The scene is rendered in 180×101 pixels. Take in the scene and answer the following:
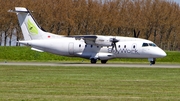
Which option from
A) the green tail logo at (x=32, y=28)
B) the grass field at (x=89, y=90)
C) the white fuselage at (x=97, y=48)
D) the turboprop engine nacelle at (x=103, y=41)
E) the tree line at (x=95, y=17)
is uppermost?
the tree line at (x=95, y=17)

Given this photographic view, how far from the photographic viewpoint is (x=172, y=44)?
419 ft

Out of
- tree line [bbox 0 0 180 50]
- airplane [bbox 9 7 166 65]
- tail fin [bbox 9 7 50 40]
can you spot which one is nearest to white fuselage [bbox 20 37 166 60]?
airplane [bbox 9 7 166 65]

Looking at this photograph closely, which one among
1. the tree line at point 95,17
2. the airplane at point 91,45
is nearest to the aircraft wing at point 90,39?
the airplane at point 91,45

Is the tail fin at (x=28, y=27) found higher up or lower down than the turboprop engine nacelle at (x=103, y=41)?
higher up

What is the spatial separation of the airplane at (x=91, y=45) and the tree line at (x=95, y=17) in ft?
108

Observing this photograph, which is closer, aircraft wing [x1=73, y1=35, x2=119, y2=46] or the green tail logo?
aircraft wing [x1=73, y1=35, x2=119, y2=46]

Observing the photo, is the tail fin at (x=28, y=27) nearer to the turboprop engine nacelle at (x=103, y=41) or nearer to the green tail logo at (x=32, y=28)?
the green tail logo at (x=32, y=28)

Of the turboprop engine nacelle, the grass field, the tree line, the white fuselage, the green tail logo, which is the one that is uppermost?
the tree line

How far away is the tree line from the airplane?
32.8m

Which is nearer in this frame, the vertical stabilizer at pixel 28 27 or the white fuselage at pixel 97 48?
the white fuselage at pixel 97 48

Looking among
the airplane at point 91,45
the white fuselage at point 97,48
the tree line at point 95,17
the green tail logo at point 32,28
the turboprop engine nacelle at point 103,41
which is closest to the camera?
the white fuselage at point 97,48

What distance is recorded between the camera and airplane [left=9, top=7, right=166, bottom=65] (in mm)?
62281

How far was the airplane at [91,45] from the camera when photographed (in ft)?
204

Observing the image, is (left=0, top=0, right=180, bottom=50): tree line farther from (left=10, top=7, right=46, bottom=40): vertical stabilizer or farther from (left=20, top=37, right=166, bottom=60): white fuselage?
(left=20, top=37, right=166, bottom=60): white fuselage
